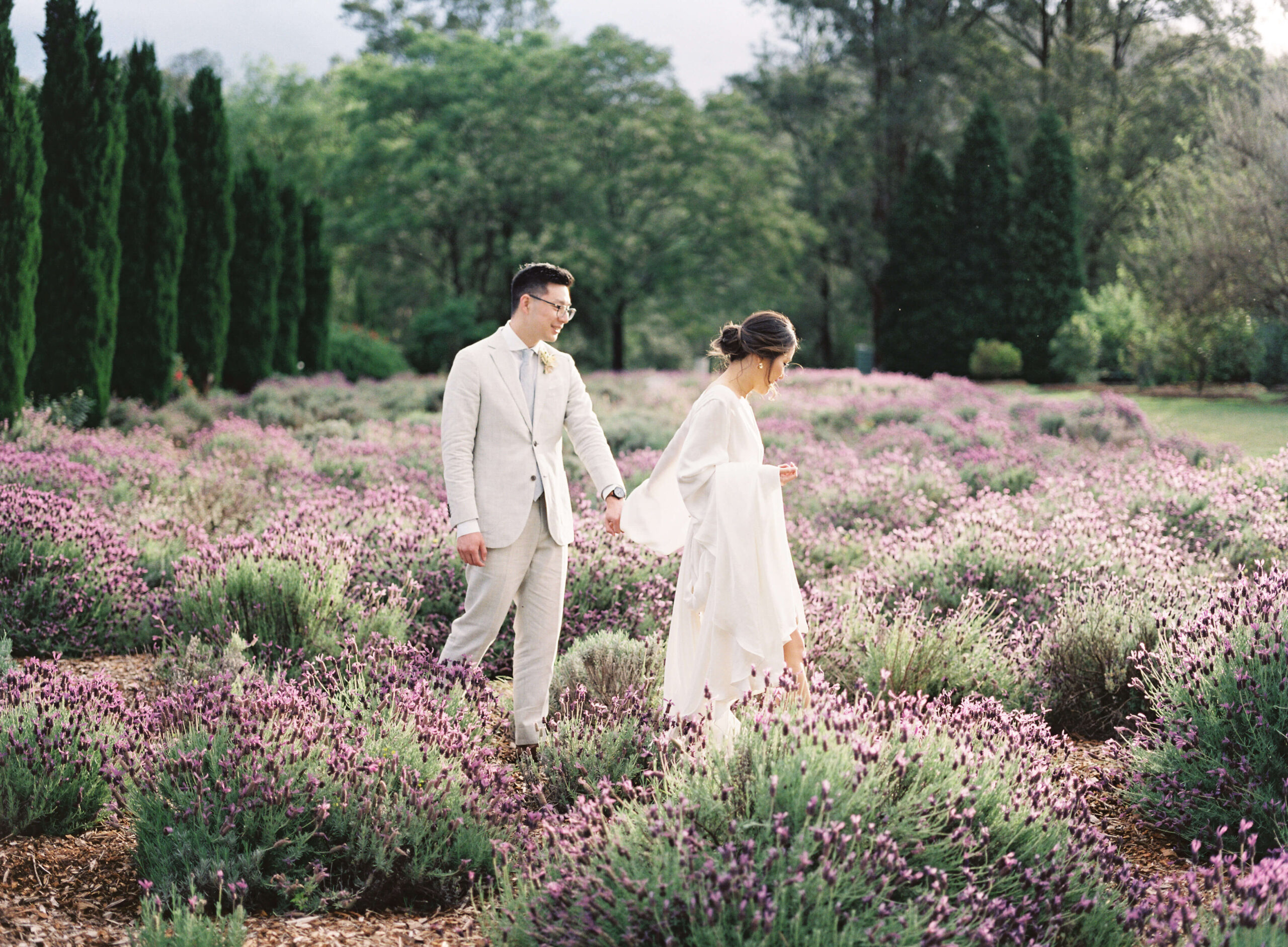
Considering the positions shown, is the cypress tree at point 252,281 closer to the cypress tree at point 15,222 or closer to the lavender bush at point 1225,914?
the cypress tree at point 15,222

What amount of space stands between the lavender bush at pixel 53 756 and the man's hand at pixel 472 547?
4.46 ft

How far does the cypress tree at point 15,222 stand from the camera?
406 inches

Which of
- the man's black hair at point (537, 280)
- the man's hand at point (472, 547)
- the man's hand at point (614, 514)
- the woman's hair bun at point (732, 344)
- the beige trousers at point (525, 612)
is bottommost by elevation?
the beige trousers at point (525, 612)

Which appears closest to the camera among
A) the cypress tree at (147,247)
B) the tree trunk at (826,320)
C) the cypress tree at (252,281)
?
the cypress tree at (147,247)

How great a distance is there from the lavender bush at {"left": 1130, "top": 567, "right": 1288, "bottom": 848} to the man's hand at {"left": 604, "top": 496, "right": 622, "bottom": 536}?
2.08 meters

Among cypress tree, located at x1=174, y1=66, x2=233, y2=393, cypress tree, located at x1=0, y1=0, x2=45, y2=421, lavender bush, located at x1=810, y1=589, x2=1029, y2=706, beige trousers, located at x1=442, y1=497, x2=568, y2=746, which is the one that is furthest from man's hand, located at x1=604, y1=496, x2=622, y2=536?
cypress tree, located at x1=174, y1=66, x2=233, y2=393

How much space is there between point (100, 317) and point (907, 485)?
383 inches

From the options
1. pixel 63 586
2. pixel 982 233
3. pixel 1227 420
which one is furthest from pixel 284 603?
pixel 982 233

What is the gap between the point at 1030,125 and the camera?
112ft

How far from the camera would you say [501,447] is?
4.11 meters

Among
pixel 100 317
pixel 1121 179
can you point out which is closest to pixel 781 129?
pixel 1121 179

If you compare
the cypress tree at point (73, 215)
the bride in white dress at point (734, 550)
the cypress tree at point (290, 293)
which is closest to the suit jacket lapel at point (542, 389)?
the bride in white dress at point (734, 550)

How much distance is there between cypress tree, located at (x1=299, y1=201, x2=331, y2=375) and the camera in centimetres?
2291

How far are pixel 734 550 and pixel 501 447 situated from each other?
1086 millimetres
